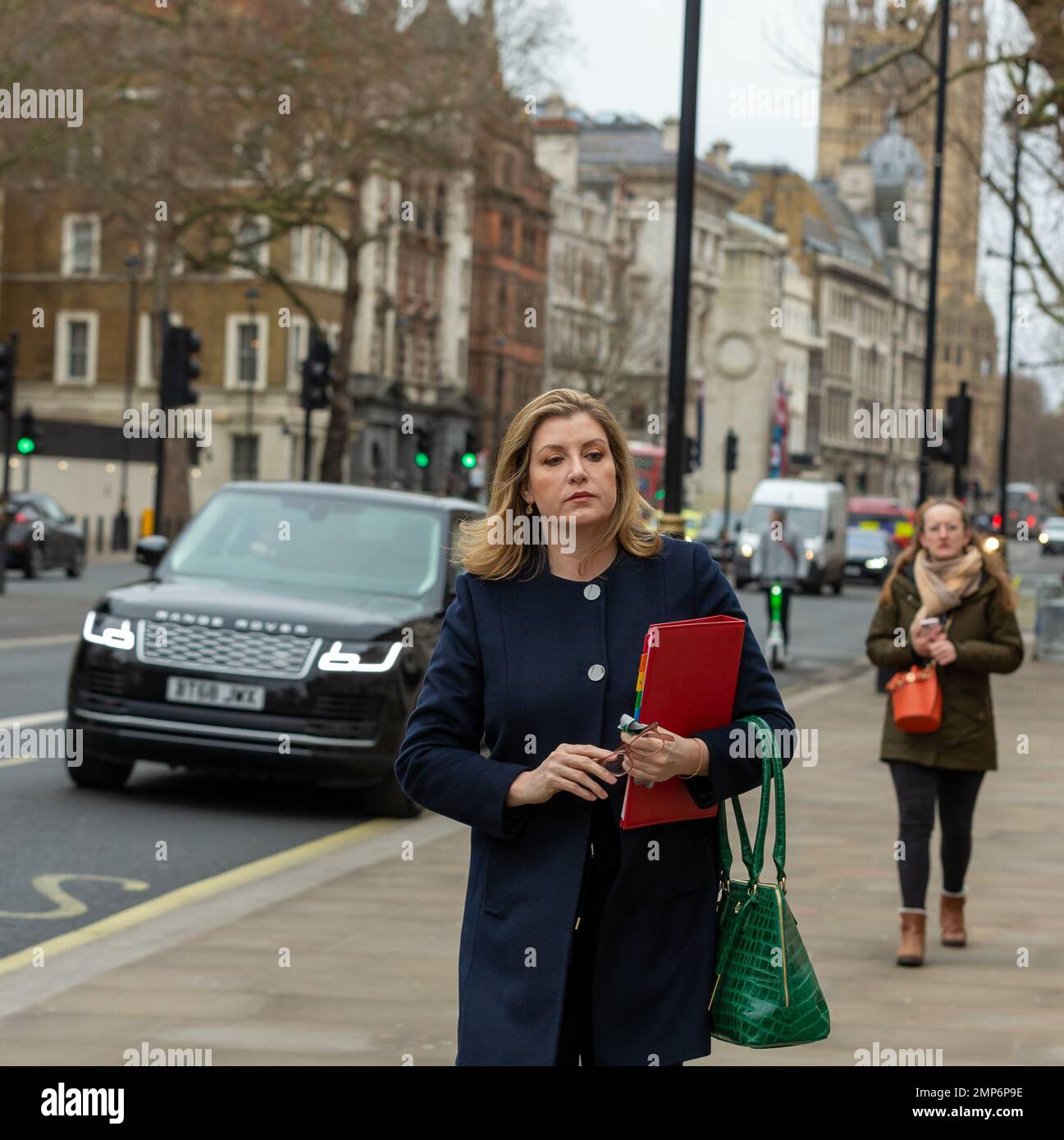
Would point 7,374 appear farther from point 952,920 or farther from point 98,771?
point 952,920

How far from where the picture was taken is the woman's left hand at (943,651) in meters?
8.16

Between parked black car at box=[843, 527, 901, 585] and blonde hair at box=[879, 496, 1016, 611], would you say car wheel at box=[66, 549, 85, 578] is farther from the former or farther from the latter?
blonde hair at box=[879, 496, 1016, 611]

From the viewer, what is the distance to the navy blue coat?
3.71 m

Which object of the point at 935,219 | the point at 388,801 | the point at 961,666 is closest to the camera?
the point at 961,666

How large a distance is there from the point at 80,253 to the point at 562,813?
72.1 m

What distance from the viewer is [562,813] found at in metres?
3.72

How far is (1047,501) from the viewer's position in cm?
19438

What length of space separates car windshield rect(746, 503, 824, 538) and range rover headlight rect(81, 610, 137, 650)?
37.8m

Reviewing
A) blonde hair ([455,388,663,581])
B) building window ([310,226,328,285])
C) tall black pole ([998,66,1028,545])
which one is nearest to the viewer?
blonde hair ([455,388,663,581])

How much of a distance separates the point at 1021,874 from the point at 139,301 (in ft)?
215

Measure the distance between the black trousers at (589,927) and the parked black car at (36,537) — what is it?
34.5 meters

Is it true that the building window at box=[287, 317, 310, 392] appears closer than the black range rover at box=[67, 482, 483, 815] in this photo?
No

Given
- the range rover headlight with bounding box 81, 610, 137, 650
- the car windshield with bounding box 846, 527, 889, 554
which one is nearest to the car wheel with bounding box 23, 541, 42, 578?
the car windshield with bounding box 846, 527, 889, 554

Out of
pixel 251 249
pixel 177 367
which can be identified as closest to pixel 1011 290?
pixel 251 249
